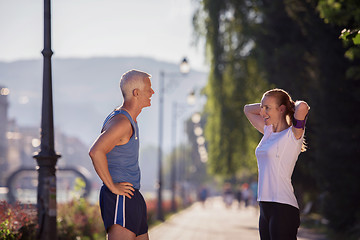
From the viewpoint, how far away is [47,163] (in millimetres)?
10516

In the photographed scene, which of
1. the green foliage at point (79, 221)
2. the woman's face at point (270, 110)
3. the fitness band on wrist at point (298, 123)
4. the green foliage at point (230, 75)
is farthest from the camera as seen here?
the green foliage at point (230, 75)

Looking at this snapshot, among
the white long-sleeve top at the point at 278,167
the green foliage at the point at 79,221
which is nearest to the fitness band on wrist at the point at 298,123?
the white long-sleeve top at the point at 278,167

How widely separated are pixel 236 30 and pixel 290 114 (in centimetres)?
2143

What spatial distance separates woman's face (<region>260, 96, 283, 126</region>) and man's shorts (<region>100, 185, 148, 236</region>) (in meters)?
1.24

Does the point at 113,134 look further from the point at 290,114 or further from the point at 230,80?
the point at 230,80

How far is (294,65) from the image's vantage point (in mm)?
21938

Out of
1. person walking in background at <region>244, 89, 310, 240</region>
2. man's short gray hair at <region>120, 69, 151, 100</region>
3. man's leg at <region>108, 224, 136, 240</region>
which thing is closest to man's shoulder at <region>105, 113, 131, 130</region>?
man's short gray hair at <region>120, 69, 151, 100</region>

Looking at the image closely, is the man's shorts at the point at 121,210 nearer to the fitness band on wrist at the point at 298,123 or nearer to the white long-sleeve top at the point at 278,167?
the white long-sleeve top at the point at 278,167

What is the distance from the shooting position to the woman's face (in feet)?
18.5

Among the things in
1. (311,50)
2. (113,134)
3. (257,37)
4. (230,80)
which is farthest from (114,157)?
(230,80)

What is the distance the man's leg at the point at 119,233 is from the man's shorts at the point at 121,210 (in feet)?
0.09

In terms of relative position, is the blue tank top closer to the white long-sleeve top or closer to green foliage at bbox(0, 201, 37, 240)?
the white long-sleeve top

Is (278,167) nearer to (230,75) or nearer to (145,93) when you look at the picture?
(145,93)

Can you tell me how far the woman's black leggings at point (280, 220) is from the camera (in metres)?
5.39
